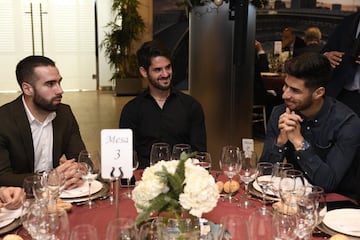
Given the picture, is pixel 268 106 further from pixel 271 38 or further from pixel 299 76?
pixel 299 76

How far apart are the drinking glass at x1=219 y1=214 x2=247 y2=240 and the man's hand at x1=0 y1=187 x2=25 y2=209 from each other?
83cm

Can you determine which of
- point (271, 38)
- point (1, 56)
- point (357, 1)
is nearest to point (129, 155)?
point (271, 38)

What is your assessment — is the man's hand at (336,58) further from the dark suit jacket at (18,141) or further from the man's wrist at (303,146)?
the dark suit jacket at (18,141)

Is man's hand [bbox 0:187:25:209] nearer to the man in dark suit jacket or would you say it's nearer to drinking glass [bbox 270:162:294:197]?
drinking glass [bbox 270:162:294:197]

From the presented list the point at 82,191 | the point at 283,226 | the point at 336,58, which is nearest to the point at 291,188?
the point at 283,226

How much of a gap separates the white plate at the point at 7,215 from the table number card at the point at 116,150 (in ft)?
1.33

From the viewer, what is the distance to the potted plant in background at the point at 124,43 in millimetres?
9461

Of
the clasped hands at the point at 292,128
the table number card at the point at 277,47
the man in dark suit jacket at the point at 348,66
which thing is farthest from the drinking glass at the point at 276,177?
the table number card at the point at 277,47

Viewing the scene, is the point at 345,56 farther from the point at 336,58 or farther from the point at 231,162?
the point at 231,162

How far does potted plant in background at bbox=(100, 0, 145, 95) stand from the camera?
9.46m

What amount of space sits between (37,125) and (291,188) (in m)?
1.66

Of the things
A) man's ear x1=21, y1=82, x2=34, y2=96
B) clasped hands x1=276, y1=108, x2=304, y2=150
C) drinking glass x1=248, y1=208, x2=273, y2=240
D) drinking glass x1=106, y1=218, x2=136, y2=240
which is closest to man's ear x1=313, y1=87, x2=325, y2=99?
clasped hands x1=276, y1=108, x2=304, y2=150

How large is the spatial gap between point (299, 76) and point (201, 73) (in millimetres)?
2388

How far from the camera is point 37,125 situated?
2814mm
